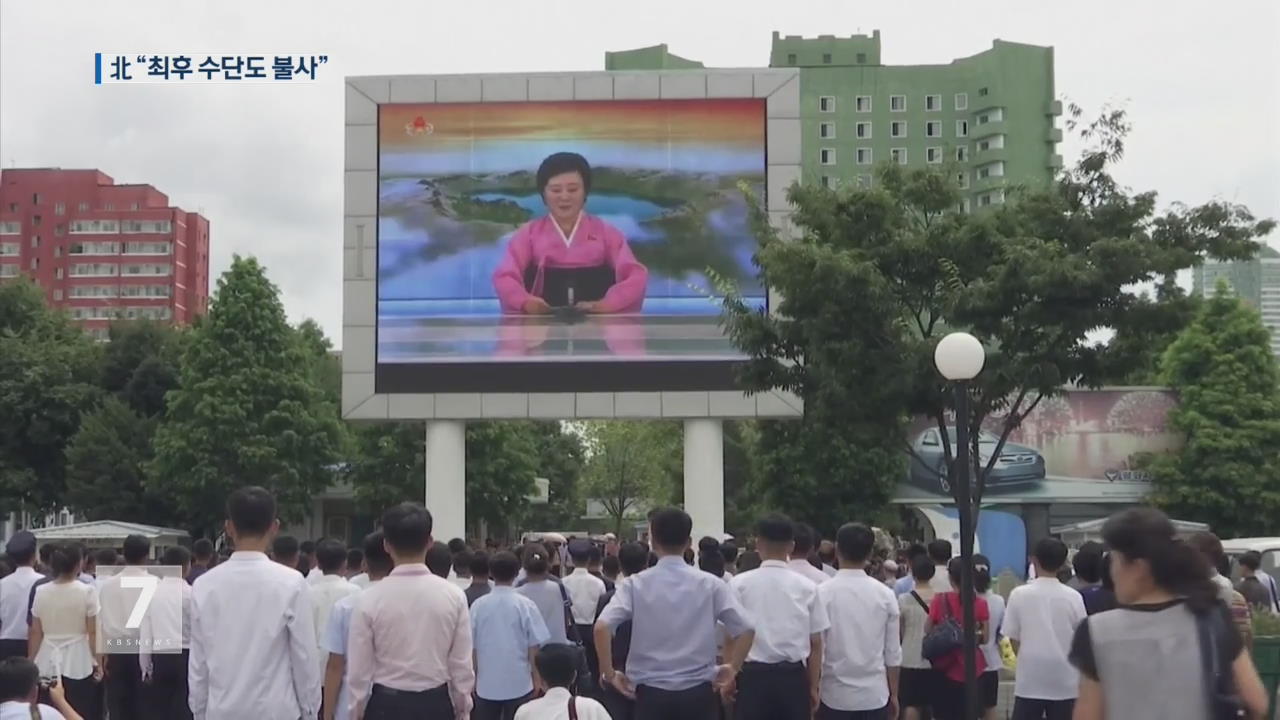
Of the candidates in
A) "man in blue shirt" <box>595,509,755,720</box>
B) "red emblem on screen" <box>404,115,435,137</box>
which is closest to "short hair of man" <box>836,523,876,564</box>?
"man in blue shirt" <box>595,509,755,720</box>

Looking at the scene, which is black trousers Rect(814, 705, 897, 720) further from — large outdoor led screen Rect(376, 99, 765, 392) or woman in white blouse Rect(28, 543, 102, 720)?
large outdoor led screen Rect(376, 99, 765, 392)

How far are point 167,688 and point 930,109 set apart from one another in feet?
276

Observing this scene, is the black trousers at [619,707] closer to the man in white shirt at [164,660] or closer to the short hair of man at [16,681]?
the man in white shirt at [164,660]

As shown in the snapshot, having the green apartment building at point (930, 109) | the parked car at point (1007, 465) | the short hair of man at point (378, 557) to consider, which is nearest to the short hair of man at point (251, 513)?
the short hair of man at point (378, 557)

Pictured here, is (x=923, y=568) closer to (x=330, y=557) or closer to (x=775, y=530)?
(x=775, y=530)

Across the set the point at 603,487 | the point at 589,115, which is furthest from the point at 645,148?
the point at 603,487

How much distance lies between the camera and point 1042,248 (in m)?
18.7

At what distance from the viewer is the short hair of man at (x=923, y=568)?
11023 millimetres

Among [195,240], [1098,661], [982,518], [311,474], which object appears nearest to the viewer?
[1098,661]

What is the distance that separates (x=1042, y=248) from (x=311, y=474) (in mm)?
28373

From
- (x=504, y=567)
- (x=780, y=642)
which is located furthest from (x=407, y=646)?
(x=504, y=567)

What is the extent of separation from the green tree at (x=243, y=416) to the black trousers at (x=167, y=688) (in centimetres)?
3080

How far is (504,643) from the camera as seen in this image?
31.3 feet

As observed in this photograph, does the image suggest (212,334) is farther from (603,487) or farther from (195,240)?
(195,240)
